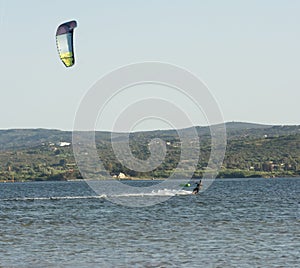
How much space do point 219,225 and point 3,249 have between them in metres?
13.1

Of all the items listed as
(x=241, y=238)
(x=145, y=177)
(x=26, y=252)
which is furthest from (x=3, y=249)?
(x=145, y=177)

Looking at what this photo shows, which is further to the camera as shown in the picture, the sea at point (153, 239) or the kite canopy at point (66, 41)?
the kite canopy at point (66, 41)

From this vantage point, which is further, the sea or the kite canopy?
the kite canopy

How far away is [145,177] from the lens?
633ft

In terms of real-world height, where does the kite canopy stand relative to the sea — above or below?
above

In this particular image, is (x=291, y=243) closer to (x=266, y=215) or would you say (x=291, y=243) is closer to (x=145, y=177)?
(x=266, y=215)

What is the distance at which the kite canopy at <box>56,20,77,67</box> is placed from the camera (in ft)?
109

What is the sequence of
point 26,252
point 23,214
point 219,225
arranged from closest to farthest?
point 26,252, point 219,225, point 23,214

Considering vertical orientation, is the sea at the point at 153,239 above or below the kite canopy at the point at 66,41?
below

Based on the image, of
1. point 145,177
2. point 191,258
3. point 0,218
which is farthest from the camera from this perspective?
point 145,177

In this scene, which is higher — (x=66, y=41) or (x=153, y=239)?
(x=66, y=41)

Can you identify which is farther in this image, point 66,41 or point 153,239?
point 66,41

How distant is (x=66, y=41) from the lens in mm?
33875

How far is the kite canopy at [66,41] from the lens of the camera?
33188 mm
